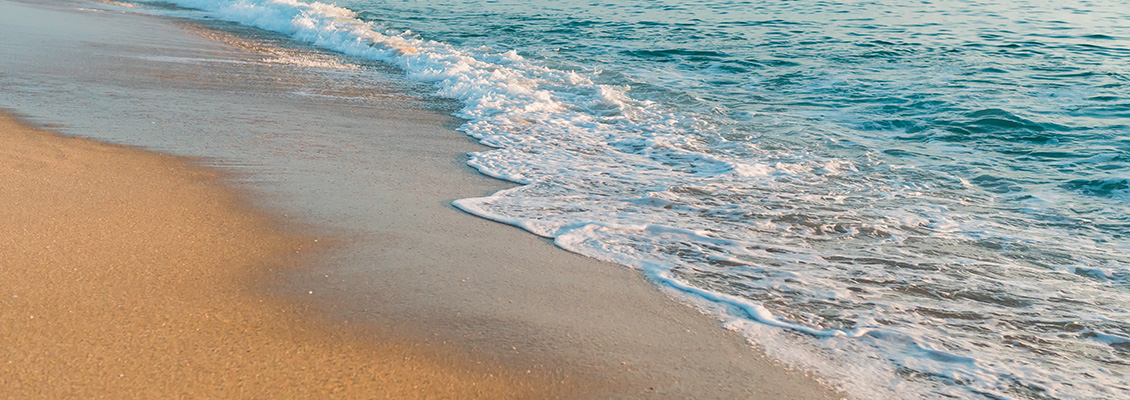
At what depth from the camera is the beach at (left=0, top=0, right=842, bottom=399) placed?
229 centimetres

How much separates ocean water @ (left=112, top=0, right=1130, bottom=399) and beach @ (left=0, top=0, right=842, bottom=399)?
0.31 meters

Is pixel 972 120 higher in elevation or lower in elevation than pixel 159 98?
lower

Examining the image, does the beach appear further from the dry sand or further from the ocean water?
the ocean water

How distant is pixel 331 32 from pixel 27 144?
31.5 feet

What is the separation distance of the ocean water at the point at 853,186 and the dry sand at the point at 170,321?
1.18 metres

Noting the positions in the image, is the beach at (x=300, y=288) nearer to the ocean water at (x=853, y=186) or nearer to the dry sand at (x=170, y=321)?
the dry sand at (x=170, y=321)

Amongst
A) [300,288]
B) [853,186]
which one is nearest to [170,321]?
[300,288]

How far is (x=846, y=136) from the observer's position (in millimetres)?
6555

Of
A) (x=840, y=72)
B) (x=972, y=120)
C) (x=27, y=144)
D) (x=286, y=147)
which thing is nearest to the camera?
(x=27, y=144)

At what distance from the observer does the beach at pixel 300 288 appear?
90.0 inches

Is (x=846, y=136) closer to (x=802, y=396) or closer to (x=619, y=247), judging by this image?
(x=619, y=247)

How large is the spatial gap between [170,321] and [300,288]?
490 millimetres

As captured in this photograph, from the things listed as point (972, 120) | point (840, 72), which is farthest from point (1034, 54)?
point (972, 120)

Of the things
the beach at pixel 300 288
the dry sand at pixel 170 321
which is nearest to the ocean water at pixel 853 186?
the beach at pixel 300 288
